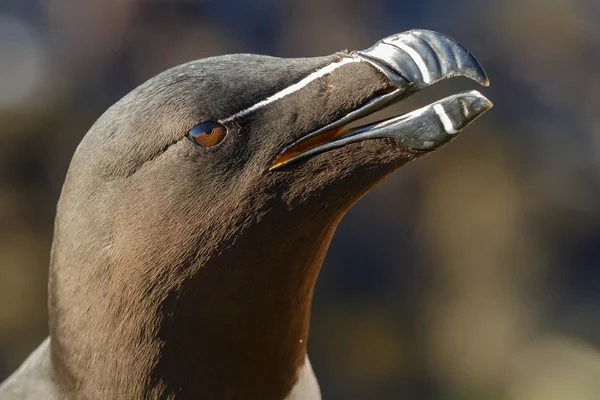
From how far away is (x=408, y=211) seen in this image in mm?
7586

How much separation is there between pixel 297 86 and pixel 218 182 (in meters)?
0.37

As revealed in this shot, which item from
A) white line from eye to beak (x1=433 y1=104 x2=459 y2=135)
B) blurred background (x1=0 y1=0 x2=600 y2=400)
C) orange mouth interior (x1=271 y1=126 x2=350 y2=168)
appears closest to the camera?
white line from eye to beak (x1=433 y1=104 x2=459 y2=135)

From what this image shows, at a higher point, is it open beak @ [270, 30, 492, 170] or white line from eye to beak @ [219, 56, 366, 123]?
white line from eye to beak @ [219, 56, 366, 123]

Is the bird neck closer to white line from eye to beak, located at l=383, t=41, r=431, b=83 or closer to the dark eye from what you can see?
the dark eye

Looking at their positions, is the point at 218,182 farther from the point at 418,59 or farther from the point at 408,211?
the point at 408,211

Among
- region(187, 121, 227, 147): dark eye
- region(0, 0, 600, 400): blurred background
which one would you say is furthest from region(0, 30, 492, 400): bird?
region(0, 0, 600, 400): blurred background

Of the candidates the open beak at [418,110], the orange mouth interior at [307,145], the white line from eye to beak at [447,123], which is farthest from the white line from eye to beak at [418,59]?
the orange mouth interior at [307,145]

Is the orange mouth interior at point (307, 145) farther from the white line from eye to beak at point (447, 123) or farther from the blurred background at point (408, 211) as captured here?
the blurred background at point (408, 211)

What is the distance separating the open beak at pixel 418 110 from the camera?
2299 millimetres

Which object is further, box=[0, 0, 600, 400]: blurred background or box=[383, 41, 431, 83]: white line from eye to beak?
box=[0, 0, 600, 400]: blurred background

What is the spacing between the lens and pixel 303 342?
2.86 meters

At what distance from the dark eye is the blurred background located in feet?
16.8

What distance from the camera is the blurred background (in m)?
7.25

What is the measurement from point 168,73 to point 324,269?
17.0 feet
